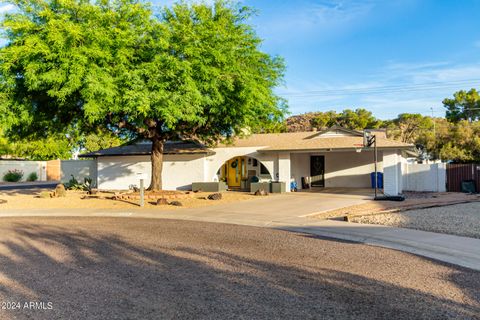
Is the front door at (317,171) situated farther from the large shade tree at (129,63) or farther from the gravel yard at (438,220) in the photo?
the gravel yard at (438,220)

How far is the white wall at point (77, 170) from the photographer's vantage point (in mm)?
34344

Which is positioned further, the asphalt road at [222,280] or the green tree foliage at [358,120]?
the green tree foliage at [358,120]

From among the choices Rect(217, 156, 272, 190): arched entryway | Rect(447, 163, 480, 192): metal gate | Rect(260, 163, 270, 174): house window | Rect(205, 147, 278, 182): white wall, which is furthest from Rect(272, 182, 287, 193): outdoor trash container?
Rect(447, 163, 480, 192): metal gate

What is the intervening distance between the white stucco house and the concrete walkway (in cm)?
565

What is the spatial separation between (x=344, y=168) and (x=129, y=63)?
17.9 m

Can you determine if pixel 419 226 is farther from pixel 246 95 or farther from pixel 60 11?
pixel 60 11

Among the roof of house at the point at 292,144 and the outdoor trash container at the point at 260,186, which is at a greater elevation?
the roof of house at the point at 292,144

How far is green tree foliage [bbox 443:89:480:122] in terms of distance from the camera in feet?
187

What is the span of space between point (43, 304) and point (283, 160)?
21535 millimetres

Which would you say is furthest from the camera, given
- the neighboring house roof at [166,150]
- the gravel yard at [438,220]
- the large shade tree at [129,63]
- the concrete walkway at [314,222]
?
the neighboring house roof at [166,150]

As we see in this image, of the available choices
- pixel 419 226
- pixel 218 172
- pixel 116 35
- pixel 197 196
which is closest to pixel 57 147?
pixel 218 172

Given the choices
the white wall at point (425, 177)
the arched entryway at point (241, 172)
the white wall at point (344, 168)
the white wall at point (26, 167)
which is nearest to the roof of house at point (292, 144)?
the arched entryway at point (241, 172)

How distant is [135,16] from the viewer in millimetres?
18484

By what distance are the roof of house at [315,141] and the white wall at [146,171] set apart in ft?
8.41
